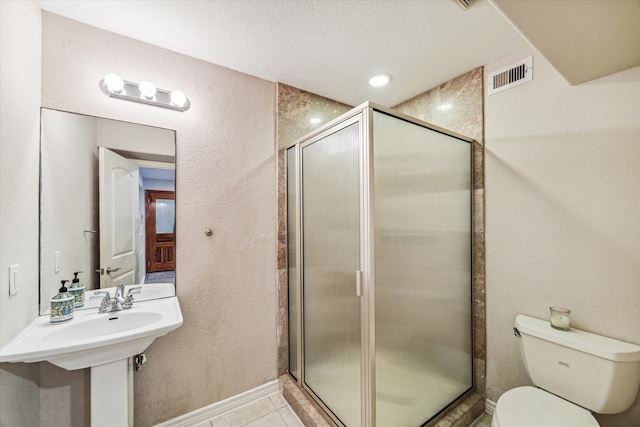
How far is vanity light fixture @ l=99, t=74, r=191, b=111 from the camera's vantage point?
1.44m

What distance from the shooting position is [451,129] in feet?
6.49

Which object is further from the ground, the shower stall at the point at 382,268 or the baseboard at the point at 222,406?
the shower stall at the point at 382,268

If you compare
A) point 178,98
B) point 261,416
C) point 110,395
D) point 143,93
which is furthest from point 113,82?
point 261,416

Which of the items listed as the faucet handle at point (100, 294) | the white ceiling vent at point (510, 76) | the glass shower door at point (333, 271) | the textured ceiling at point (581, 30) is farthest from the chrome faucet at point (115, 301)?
the white ceiling vent at point (510, 76)

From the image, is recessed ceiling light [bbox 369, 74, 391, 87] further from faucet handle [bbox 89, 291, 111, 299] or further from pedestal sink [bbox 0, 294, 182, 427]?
faucet handle [bbox 89, 291, 111, 299]

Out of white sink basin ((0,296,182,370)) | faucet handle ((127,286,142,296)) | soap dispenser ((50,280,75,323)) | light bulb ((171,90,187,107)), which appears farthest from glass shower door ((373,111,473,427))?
soap dispenser ((50,280,75,323))

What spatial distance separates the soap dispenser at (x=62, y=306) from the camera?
125 centimetres

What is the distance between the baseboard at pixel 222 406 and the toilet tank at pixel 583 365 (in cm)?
171

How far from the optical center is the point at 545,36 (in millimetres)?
996

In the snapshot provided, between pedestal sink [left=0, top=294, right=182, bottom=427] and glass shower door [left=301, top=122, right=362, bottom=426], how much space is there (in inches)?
32.8

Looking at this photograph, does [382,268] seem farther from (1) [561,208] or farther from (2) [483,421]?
(2) [483,421]

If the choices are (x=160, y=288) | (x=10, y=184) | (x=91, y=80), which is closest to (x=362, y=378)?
(x=160, y=288)

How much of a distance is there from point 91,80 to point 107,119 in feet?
0.71

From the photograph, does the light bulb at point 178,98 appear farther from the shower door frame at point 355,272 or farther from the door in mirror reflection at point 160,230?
the shower door frame at point 355,272
